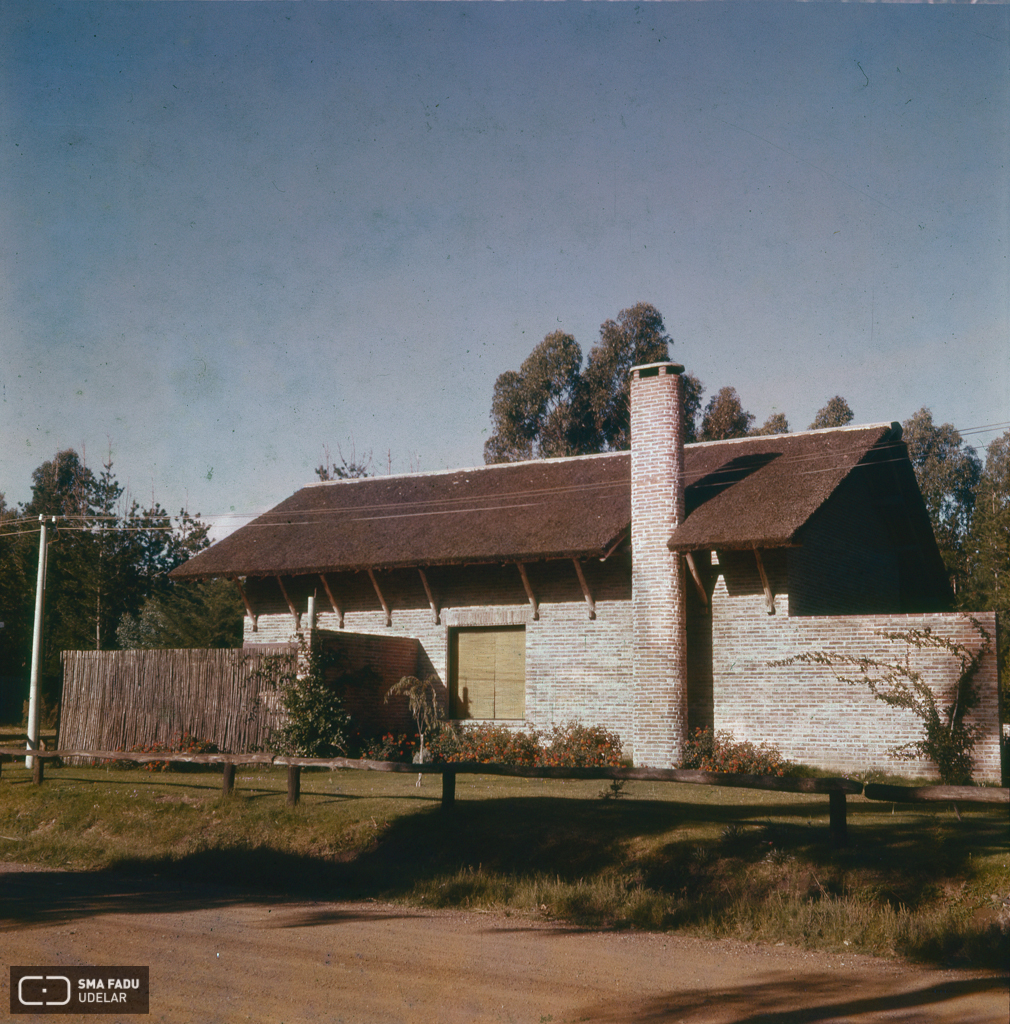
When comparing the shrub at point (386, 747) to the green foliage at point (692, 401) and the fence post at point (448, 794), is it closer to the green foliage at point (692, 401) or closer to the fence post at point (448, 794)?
the fence post at point (448, 794)

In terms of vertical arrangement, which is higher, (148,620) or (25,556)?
(25,556)

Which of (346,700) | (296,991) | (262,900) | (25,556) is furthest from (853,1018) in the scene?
(25,556)

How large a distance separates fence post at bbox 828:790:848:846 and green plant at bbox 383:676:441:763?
33.9 feet

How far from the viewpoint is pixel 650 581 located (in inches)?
679

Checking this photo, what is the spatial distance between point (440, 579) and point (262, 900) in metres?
11.3

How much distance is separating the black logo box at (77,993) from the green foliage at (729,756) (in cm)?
1138

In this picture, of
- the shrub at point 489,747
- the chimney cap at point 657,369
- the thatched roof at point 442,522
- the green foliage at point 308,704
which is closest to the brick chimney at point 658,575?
the chimney cap at point 657,369

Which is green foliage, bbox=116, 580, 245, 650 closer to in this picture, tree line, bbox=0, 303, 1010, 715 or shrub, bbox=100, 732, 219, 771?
tree line, bbox=0, 303, 1010, 715

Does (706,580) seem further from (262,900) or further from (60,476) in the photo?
(60,476)

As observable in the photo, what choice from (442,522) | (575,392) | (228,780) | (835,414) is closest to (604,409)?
(575,392)

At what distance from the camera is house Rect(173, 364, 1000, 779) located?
16484 millimetres

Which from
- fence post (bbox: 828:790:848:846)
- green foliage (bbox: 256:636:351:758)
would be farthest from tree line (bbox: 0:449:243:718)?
fence post (bbox: 828:790:848:846)

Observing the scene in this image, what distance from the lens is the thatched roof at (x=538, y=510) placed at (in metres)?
17.5

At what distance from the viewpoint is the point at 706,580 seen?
58.9ft
